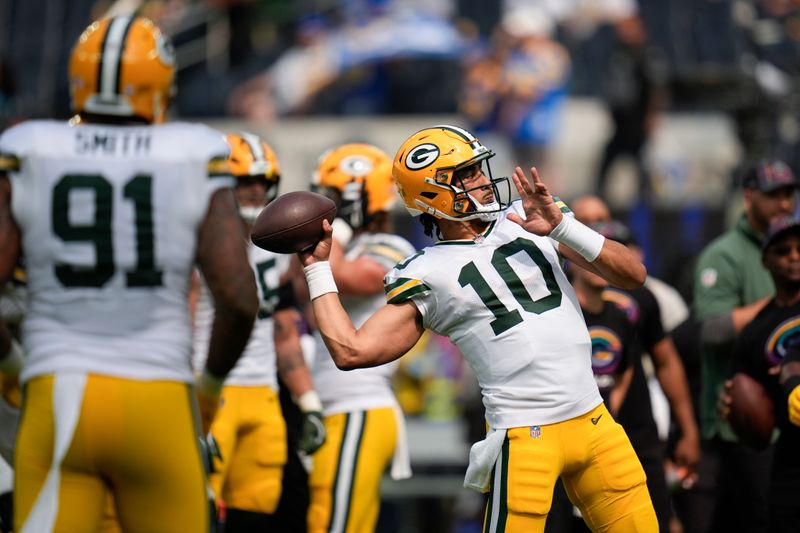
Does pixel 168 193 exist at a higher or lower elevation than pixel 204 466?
higher

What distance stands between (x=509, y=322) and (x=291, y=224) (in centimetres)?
76

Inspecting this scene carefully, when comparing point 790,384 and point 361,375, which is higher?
point 790,384

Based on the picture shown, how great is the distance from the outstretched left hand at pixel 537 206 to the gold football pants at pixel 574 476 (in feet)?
2.06

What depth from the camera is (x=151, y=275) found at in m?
3.33

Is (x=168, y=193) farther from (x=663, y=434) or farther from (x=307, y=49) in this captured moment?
(x=307, y=49)

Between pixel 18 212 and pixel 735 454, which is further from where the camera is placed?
pixel 735 454

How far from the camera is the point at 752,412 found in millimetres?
4797

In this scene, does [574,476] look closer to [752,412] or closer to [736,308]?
[752,412]

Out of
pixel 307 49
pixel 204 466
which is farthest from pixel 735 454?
pixel 307 49

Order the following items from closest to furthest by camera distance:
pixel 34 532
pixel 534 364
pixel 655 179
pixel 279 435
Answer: pixel 34 532, pixel 534 364, pixel 279 435, pixel 655 179

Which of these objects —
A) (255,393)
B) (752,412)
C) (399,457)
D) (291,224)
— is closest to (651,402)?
(752,412)

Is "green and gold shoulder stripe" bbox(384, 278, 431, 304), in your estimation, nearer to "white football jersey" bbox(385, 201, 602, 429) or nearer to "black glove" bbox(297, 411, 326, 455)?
"white football jersey" bbox(385, 201, 602, 429)

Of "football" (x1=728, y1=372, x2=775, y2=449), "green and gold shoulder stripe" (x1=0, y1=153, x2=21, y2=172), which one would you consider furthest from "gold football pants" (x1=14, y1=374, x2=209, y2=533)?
"football" (x1=728, y1=372, x2=775, y2=449)

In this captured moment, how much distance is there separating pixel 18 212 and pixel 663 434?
4.20m
